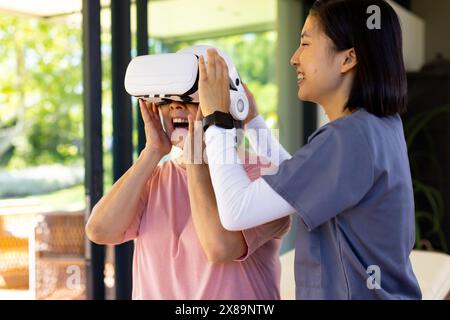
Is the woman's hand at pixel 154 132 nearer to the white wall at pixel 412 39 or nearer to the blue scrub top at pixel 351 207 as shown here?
the blue scrub top at pixel 351 207

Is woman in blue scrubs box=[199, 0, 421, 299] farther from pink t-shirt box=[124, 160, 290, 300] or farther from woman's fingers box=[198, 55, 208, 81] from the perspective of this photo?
pink t-shirt box=[124, 160, 290, 300]

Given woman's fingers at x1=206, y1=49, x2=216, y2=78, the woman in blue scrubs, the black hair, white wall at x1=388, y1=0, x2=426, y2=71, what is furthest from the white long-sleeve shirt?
white wall at x1=388, y1=0, x2=426, y2=71

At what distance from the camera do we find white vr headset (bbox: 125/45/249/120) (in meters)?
1.08

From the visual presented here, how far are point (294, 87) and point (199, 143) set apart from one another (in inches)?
125

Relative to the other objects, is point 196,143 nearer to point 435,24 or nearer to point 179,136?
point 179,136

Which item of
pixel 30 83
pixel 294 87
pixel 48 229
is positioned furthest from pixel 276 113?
pixel 48 229

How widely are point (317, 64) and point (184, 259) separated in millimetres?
447

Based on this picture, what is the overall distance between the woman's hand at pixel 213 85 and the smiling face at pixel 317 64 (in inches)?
5.6

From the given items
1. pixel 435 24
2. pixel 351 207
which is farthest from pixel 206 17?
pixel 351 207

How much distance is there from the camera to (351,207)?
39.9 inches

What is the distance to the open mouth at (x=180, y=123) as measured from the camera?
1.22m

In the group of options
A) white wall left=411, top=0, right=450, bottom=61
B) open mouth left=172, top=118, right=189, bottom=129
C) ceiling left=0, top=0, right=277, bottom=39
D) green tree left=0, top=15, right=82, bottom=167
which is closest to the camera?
open mouth left=172, top=118, right=189, bottom=129

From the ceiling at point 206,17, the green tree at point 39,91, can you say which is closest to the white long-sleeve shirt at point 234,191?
the green tree at point 39,91

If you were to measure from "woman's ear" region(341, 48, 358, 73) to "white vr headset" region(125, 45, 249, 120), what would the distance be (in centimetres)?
19
